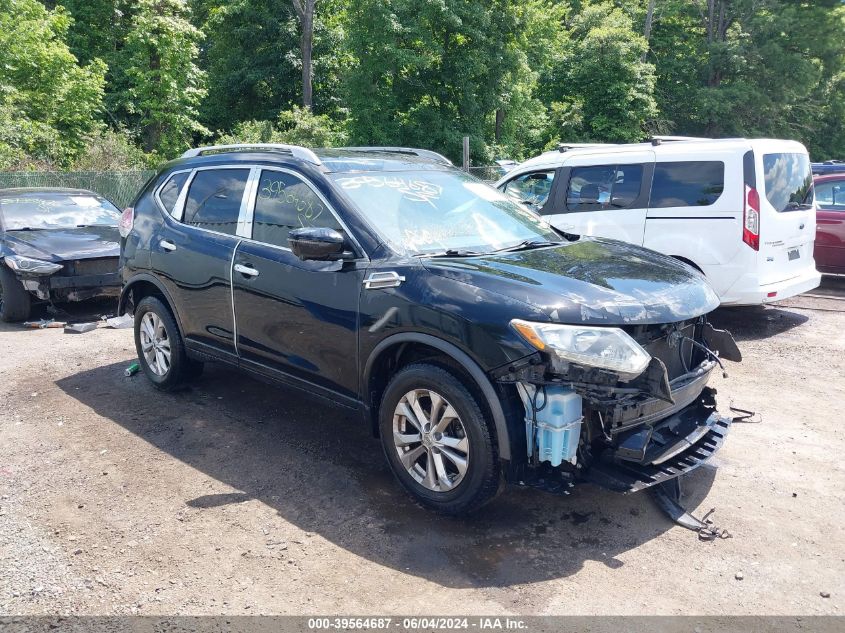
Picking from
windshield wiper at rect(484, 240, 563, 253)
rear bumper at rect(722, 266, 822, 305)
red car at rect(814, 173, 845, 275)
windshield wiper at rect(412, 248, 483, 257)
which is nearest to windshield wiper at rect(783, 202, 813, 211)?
rear bumper at rect(722, 266, 822, 305)

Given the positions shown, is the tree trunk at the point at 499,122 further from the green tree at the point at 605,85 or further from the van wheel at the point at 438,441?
the van wheel at the point at 438,441

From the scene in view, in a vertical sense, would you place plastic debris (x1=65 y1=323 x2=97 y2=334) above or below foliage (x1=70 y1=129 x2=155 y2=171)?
below

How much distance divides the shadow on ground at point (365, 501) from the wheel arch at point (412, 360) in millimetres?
493

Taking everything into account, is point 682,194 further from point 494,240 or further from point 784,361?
point 494,240

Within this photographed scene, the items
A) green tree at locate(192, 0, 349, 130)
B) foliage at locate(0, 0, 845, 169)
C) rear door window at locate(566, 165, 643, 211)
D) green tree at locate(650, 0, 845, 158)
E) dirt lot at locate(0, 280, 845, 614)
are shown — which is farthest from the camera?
green tree at locate(650, 0, 845, 158)

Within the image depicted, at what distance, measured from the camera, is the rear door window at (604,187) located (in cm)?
792

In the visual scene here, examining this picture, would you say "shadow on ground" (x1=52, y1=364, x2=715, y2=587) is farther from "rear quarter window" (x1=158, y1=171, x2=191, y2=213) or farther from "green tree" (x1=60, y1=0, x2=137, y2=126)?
"green tree" (x1=60, y1=0, x2=137, y2=126)

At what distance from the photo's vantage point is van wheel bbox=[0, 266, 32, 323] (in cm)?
847

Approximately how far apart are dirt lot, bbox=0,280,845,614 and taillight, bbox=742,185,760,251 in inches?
77.3

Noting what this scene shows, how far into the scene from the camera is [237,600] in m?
3.20

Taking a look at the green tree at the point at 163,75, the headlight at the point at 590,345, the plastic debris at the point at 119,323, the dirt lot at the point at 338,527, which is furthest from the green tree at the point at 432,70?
the headlight at the point at 590,345

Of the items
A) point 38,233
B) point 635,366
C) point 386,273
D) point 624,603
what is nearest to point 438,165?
point 386,273

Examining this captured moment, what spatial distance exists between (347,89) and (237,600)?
22.2 m

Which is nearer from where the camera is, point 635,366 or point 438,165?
point 635,366
